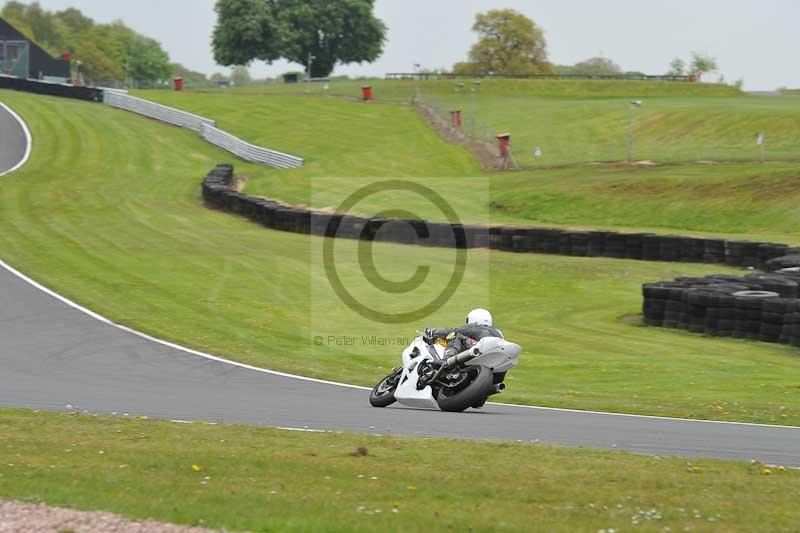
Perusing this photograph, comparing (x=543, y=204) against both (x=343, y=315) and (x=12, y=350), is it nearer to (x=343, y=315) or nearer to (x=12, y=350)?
(x=343, y=315)

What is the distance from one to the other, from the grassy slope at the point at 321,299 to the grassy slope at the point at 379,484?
13.2 ft

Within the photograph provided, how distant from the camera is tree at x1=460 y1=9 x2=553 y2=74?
121875 millimetres

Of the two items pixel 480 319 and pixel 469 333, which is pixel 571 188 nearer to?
pixel 480 319

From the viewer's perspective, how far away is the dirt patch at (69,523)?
775cm

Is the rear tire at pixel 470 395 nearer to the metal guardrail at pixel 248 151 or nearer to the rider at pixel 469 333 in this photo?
the rider at pixel 469 333

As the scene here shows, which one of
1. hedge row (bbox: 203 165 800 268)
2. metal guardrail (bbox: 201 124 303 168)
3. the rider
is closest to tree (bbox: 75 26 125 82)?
metal guardrail (bbox: 201 124 303 168)

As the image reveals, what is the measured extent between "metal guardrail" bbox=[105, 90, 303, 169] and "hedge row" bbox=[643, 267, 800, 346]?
2729 cm

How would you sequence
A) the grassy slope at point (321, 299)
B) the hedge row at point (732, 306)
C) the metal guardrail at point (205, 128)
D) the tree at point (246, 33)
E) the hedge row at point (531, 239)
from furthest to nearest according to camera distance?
1. the tree at point (246, 33)
2. the metal guardrail at point (205, 128)
3. the hedge row at point (531, 239)
4. the hedge row at point (732, 306)
5. the grassy slope at point (321, 299)

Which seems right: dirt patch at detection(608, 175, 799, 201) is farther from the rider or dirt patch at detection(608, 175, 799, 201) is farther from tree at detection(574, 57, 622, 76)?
tree at detection(574, 57, 622, 76)

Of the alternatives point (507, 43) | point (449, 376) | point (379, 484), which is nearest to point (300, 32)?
point (507, 43)

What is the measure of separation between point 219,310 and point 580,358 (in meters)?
7.25
